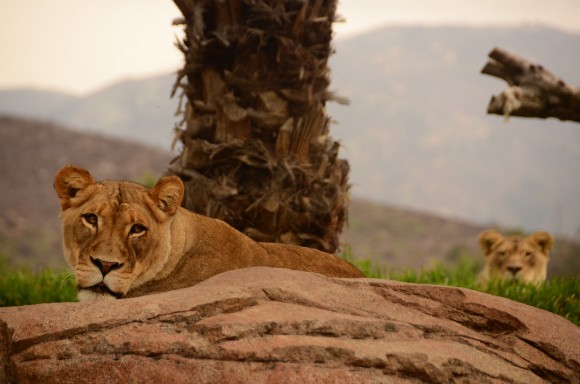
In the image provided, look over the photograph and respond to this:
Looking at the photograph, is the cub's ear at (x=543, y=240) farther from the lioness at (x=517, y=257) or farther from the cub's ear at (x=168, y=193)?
the cub's ear at (x=168, y=193)

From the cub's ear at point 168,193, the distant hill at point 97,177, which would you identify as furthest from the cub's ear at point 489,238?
the distant hill at point 97,177

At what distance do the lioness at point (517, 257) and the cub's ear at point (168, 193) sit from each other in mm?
5274

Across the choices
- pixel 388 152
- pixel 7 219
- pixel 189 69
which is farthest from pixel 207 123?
pixel 388 152

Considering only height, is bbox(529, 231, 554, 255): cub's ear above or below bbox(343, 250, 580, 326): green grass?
above

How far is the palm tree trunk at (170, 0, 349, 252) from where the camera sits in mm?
6238

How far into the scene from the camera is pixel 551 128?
342 ft

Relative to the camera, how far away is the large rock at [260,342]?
339cm

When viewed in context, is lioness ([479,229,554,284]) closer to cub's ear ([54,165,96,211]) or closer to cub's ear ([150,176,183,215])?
cub's ear ([150,176,183,215])

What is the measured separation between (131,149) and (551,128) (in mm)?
87813

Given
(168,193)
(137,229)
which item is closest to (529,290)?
(168,193)

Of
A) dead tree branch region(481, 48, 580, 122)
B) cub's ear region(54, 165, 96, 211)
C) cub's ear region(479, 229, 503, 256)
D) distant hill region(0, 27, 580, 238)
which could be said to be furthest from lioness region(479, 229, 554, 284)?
distant hill region(0, 27, 580, 238)

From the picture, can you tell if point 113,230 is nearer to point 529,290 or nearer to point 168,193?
point 168,193

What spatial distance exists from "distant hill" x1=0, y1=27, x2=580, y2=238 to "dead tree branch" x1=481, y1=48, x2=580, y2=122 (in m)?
65.9

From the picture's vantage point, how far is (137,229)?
4.06 m
